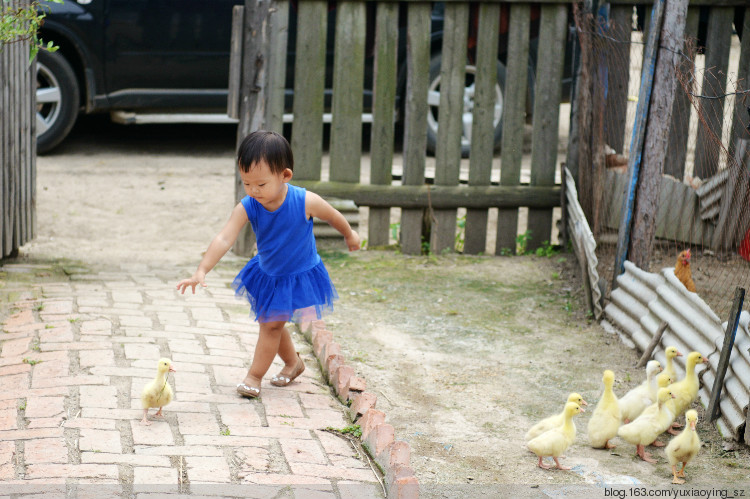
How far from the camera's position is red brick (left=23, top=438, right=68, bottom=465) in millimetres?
3068

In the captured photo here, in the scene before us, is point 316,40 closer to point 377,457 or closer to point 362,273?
point 362,273

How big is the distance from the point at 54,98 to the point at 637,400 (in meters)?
6.60

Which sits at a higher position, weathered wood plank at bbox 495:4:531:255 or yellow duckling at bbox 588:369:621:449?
weathered wood plank at bbox 495:4:531:255

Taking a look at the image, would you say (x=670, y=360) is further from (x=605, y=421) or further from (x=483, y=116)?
(x=483, y=116)

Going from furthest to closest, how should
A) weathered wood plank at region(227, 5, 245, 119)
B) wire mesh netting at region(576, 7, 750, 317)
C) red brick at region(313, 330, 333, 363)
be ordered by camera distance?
weathered wood plank at region(227, 5, 245, 119) → wire mesh netting at region(576, 7, 750, 317) → red brick at region(313, 330, 333, 363)

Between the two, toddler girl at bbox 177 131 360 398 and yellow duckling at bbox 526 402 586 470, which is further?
toddler girl at bbox 177 131 360 398

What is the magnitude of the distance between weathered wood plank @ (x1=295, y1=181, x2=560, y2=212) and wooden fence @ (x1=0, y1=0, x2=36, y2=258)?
1.97 m

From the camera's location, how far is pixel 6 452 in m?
3.10

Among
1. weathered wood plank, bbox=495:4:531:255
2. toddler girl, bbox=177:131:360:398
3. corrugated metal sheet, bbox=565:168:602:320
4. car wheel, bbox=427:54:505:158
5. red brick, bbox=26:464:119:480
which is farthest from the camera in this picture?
car wheel, bbox=427:54:505:158

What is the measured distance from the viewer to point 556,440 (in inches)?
138

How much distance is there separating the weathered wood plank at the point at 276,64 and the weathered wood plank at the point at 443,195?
1.84 ft

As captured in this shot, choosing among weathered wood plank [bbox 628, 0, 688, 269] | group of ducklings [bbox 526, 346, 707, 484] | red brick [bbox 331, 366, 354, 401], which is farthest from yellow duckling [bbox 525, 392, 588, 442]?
weathered wood plank [bbox 628, 0, 688, 269]

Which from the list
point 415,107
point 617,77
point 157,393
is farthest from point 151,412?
point 617,77

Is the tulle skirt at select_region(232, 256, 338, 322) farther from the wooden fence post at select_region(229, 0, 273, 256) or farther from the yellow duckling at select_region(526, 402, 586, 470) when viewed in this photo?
the wooden fence post at select_region(229, 0, 273, 256)
